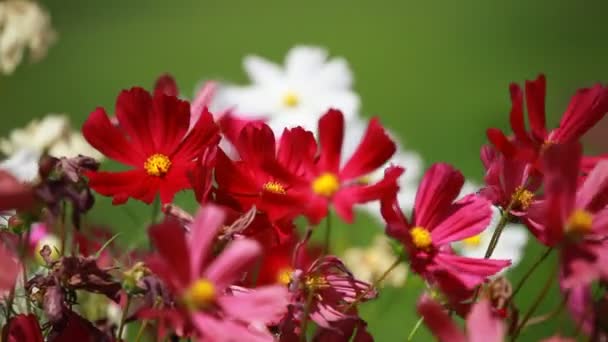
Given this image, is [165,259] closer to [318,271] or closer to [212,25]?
[318,271]

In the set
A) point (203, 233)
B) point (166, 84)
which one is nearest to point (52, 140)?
point (166, 84)

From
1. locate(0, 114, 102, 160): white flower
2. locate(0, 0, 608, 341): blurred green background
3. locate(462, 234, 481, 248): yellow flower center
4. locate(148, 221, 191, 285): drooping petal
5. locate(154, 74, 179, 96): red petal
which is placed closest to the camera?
locate(148, 221, 191, 285): drooping petal

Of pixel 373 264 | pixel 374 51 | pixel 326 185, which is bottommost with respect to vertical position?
pixel 373 264

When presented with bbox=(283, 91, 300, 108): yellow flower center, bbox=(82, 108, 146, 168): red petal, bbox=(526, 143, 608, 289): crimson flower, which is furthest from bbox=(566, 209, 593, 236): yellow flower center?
bbox=(283, 91, 300, 108): yellow flower center

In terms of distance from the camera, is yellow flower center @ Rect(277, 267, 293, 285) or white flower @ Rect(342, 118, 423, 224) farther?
white flower @ Rect(342, 118, 423, 224)

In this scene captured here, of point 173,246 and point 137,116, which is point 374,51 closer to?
point 137,116

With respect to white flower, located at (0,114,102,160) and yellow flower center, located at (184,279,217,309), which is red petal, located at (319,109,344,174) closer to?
yellow flower center, located at (184,279,217,309)

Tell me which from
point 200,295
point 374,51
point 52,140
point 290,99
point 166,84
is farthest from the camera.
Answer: point 374,51

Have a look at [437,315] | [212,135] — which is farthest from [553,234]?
[212,135]

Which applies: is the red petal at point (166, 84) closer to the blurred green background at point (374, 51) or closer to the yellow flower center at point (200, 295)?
the yellow flower center at point (200, 295)
